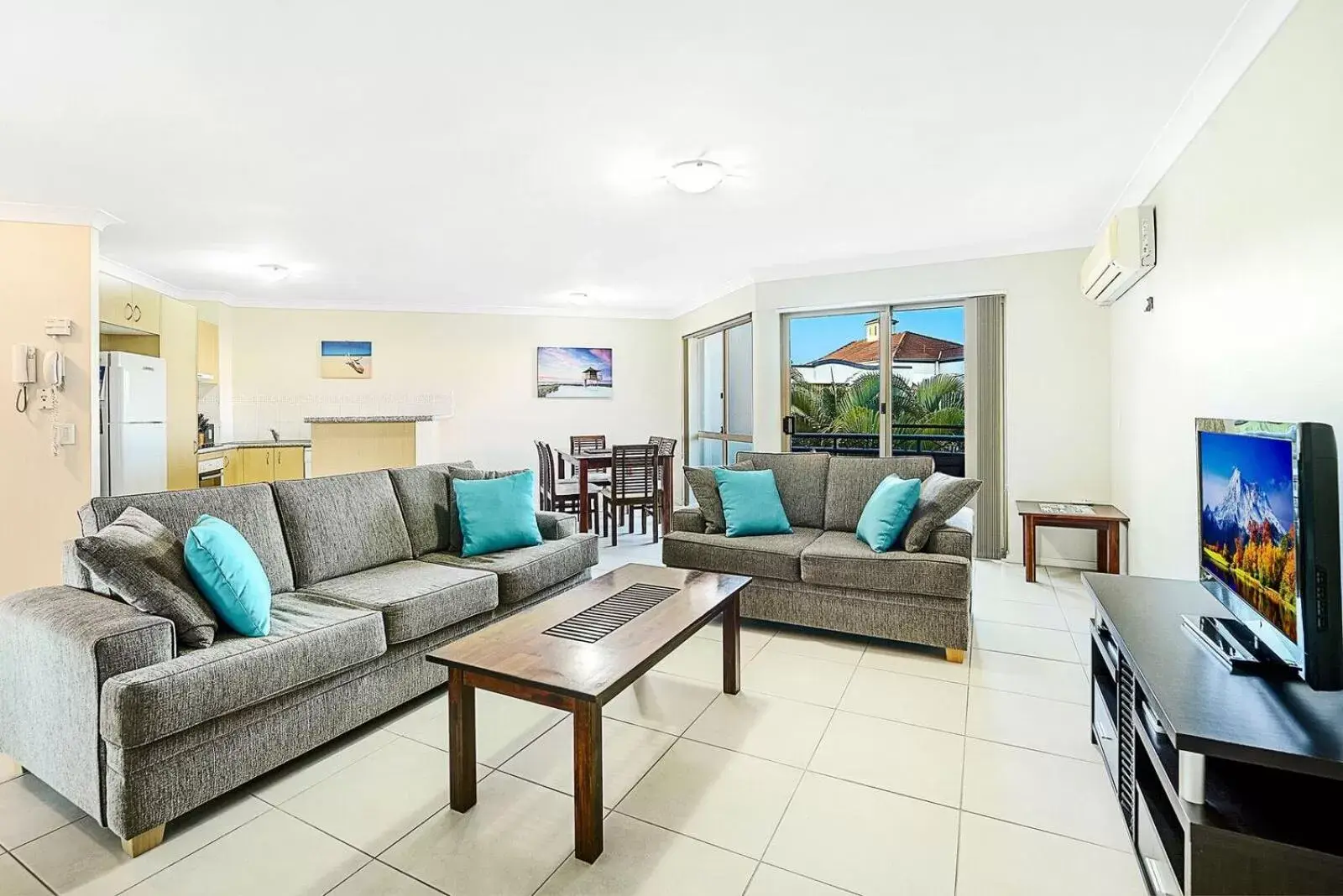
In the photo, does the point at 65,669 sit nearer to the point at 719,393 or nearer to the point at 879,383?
the point at 879,383

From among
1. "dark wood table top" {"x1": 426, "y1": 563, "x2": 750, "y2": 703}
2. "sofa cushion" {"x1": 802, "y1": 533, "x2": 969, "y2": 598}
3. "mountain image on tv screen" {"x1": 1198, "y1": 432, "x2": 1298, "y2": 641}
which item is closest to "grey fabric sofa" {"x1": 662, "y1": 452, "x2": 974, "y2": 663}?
"sofa cushion" {"x1": 802, "y1": 533, "x2": 969, "y2": 598}

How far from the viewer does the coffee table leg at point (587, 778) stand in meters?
1.66

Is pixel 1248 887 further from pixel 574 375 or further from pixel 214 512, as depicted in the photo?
pixel 574 375

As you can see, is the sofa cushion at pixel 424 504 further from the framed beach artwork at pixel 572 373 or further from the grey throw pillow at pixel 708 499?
the framed beach artwork at pixel 572 373

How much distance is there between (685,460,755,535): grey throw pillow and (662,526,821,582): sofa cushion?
13 centimetres

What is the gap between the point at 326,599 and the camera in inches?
98.8

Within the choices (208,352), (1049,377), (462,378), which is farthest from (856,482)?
(208,352)

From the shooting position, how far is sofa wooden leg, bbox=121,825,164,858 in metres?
1.69

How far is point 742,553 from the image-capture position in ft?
11.2

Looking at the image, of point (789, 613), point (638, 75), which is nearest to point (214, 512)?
point (638, 75)

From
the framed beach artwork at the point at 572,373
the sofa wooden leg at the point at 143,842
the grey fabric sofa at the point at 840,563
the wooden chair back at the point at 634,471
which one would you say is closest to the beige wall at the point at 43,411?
the sofa wooden leg at the point at 143,842

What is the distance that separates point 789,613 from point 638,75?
2.60 metres

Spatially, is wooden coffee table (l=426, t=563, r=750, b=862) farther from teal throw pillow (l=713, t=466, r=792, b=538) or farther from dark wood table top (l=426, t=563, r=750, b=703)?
teal throw pillow (l=713, t=466, r=792, b=538)

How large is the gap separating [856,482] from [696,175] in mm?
1989
